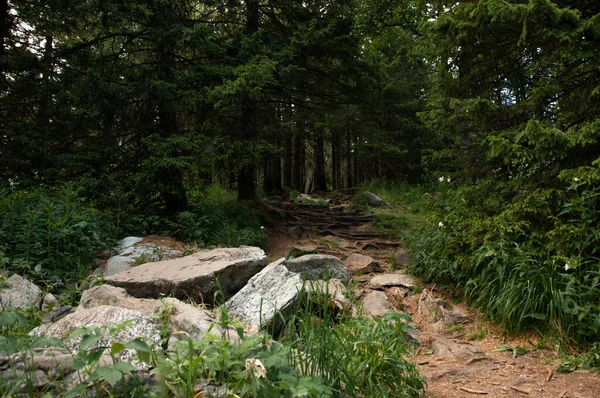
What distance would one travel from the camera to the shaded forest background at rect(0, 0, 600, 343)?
14.9 feet

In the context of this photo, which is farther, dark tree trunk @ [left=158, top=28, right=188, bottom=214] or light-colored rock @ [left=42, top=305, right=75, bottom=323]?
dark tree trunk @ [left=158, top=28, right=188, bottom=214]

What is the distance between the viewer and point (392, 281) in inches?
252

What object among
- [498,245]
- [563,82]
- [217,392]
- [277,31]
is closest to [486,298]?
[498,245]

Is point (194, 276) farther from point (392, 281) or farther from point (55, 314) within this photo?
point (392, 281)

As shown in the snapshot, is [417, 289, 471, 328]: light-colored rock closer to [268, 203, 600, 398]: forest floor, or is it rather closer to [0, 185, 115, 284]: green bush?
[268, 203, 600, 398]: forest floor

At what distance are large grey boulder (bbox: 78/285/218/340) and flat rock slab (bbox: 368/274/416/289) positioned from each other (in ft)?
11.1

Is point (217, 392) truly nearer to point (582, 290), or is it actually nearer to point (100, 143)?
point (582, 290)

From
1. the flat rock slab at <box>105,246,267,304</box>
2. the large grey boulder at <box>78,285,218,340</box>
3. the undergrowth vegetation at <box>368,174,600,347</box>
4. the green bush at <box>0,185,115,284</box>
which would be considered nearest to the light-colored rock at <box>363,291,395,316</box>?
the undergrowth vegetation at <box>368,174,600,347</box>

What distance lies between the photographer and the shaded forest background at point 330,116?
4.53 meters

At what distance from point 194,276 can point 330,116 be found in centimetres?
1030

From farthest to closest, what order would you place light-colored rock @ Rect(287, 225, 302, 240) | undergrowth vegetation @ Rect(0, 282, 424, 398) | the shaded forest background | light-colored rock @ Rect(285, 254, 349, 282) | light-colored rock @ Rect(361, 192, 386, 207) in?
1. light-colored rock @ Rect(361, 192, 386, 207)
2. light-colored rock @ Rect(287, 225, 302, 240)
3. light-colored rock @ Rect(285, 254, 349, 282)
4. the shaded forest background
5. undergrowth vegetation @ Rect(0, 282, 424, 398)

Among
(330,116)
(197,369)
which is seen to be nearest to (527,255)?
(197,369)

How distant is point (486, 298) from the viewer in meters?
4.95

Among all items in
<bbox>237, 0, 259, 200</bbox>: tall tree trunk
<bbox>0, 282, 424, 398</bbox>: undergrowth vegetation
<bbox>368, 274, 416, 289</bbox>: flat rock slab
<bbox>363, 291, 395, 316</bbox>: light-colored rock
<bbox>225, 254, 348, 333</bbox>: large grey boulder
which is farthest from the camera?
<bbox>237, 0, 259, 200</bbox>: tall tree trunk
